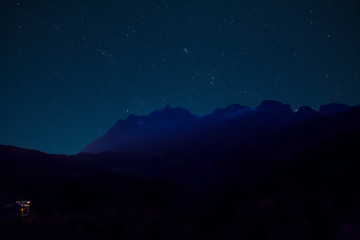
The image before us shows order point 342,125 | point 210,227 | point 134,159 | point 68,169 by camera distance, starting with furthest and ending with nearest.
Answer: point 134,159, point 342,125, point 68,169, point 210,227

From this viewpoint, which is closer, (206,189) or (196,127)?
(206,189)

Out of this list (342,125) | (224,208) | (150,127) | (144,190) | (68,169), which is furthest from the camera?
(150,127)

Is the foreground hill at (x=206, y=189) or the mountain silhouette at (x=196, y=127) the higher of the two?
the mountain silhouette at (x=196, y=127)

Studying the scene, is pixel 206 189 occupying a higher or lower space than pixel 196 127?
lower

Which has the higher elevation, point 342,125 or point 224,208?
point 342,125

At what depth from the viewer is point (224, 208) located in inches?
720

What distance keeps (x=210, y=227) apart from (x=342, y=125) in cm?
5517

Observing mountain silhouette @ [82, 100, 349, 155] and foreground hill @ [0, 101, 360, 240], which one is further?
mountain silhouette @ [82, 100, 349, 155]

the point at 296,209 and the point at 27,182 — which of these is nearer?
Result: the point at 296,209

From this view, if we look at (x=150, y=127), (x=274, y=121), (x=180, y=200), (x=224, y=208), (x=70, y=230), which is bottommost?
(x=180, y=200)

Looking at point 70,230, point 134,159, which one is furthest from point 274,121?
point 70,230

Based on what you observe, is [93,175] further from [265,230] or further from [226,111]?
Answer: [226,111]

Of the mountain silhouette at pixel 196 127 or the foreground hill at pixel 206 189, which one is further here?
the mountain silhouette at pixel 196 127

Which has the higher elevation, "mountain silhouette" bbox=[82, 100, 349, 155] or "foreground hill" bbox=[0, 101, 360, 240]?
"mountain silhouette" bbox=[82, 100, 349, 155]
